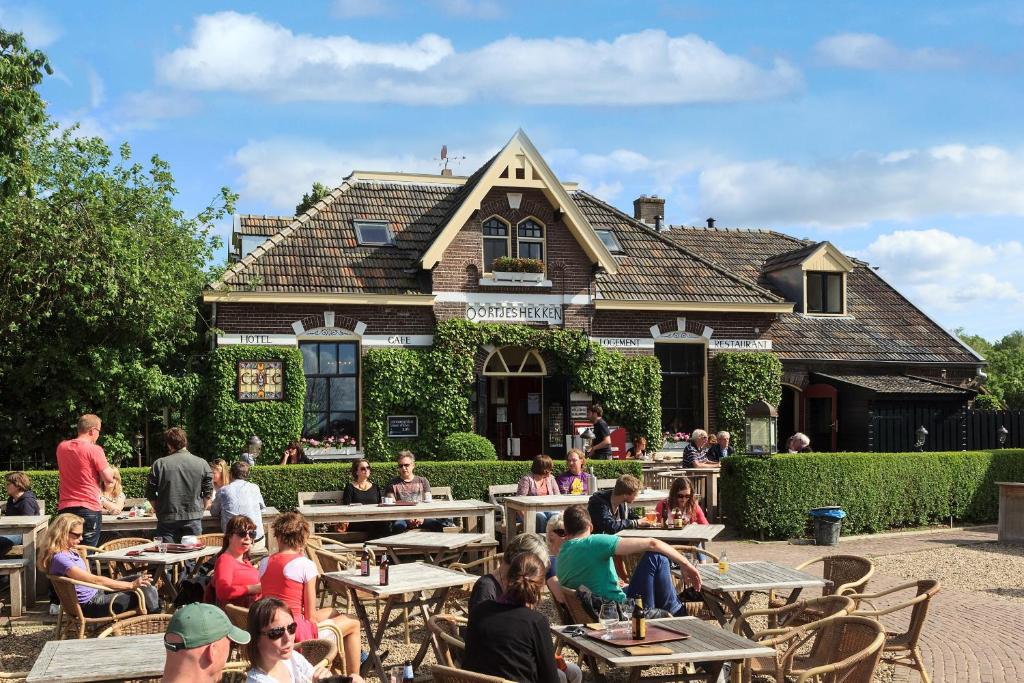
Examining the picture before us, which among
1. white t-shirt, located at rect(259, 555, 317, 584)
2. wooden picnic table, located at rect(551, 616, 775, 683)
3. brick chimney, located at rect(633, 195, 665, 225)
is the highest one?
brick chimney, located at rect(633, 195, 665, 225)

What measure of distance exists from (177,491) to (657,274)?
45.3 ft

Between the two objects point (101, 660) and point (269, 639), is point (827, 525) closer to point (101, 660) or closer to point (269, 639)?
point (101, 660)

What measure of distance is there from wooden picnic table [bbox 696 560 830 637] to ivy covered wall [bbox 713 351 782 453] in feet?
44.8

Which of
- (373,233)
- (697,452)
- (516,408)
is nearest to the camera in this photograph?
(697,452)

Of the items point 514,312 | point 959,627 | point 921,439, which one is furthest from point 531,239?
point 959,627

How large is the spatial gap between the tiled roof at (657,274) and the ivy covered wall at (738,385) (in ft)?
4.15

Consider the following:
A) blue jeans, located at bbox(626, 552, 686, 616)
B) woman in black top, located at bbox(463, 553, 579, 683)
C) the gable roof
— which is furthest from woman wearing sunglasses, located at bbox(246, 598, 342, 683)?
the gable roof

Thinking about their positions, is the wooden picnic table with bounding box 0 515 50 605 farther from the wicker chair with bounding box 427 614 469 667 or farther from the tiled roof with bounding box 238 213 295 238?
the tiled roof with bounding box 238 213 295 238

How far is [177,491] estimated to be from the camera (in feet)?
33.6

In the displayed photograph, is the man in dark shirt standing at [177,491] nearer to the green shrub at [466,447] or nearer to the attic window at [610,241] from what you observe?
the green shrub at [466,447]

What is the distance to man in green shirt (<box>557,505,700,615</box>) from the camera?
22.4 feet

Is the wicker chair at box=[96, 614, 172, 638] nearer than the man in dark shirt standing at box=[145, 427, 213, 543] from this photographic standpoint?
Yes

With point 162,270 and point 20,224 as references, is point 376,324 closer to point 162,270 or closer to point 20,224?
point 162,270

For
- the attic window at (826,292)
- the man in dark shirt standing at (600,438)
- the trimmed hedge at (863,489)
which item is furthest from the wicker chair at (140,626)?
the attic window at (826,292)
